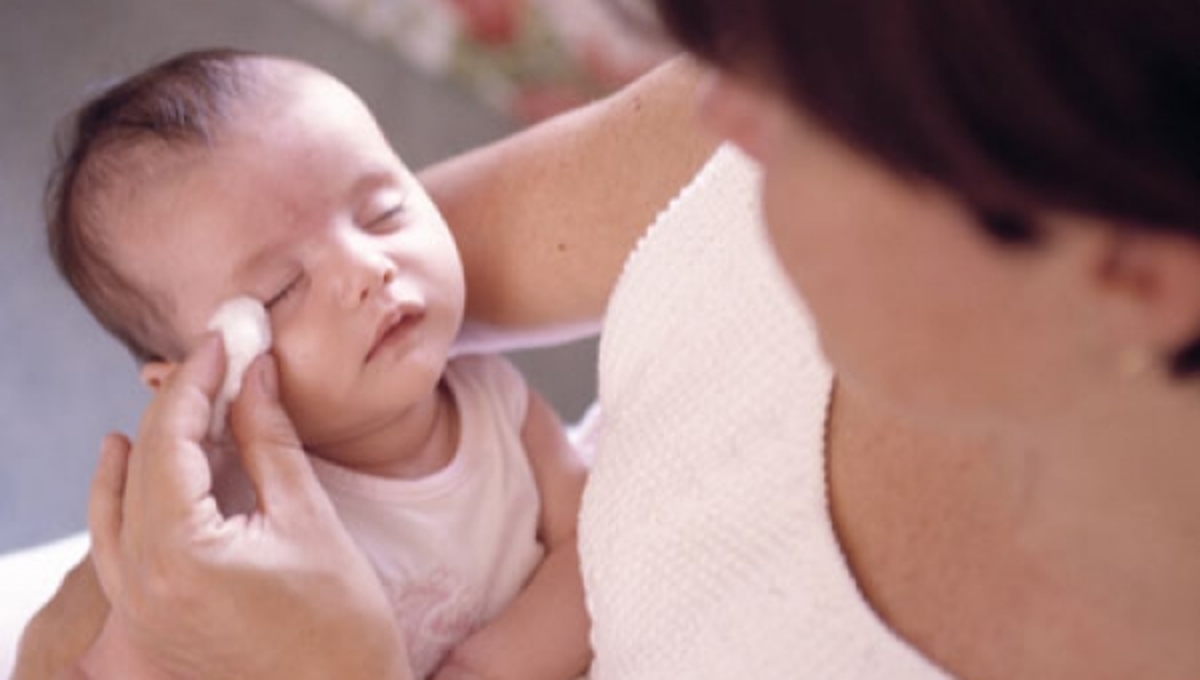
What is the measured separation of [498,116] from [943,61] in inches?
75.2

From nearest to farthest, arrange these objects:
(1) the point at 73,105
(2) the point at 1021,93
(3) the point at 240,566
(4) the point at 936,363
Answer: (2) the point at 1021,93 < (4) the point at 936,363 < (3) the point at 240,566 < (1) the point at 73,105

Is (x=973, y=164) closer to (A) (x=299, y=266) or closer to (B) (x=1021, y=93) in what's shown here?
(B) (x=1021, y=93)

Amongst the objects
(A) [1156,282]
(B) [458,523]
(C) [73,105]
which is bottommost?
(C) [73,105]

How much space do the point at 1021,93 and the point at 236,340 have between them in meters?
0.58

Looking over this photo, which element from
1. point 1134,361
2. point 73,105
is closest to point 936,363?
point 1134,361

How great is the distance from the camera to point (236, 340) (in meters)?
0.88

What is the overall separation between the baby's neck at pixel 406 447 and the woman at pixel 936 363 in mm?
160

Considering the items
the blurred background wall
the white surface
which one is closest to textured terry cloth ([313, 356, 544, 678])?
the white surface

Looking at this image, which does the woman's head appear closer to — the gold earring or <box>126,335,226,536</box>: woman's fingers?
the gold earring

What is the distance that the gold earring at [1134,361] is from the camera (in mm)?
470

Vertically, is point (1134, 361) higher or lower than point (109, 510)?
higher

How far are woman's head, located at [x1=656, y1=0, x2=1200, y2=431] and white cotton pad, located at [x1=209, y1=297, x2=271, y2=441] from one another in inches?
17.1

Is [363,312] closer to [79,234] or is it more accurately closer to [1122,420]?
[79,234]

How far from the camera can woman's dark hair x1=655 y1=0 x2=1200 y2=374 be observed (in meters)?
0.40
